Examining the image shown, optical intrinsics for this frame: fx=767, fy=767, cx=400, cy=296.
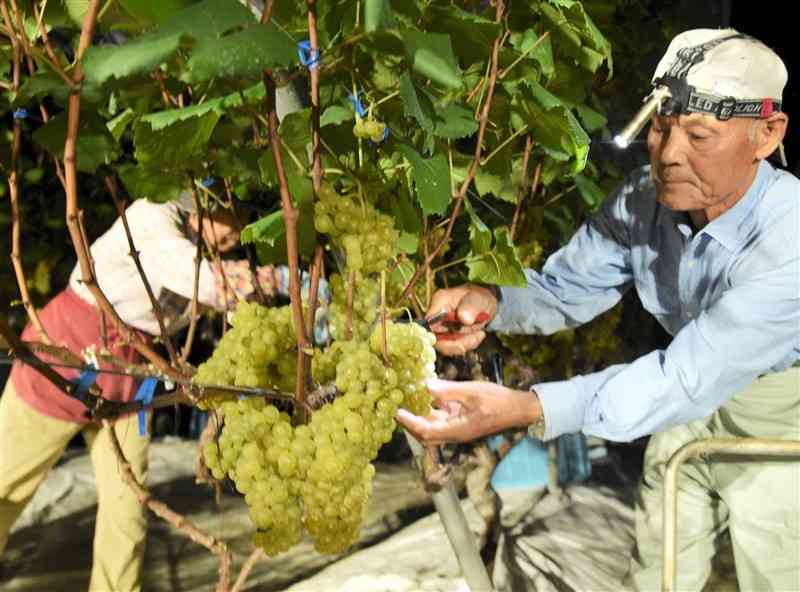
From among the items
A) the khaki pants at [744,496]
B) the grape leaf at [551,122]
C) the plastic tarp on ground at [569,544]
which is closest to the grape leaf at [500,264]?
the grape leaf at [551,122]

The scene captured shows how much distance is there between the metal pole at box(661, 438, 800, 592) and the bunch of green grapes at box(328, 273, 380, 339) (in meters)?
0.52

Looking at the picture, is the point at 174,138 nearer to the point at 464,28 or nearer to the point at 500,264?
the point at 464,28

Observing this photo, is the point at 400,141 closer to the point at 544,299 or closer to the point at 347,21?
the point at 347,21

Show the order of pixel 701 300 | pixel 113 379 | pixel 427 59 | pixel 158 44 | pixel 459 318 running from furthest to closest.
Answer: pixel 113 379 < pixel 701 300 < pixel 459 318 < pixel 427 59 < pixel 158 44

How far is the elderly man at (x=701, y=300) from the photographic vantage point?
42.9 inches

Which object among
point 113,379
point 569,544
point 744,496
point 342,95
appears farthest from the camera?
point 569,544

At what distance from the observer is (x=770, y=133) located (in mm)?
1144

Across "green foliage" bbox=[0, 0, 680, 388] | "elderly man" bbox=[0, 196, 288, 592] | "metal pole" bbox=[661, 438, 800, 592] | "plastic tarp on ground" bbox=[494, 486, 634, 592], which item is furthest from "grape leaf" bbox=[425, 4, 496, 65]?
"plastic tarp on ground" bbox=[494, 486, 634, 592]

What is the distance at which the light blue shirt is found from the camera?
3.61 ft

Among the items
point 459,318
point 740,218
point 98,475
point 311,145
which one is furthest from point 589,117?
point 98,475

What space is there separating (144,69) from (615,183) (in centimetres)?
150

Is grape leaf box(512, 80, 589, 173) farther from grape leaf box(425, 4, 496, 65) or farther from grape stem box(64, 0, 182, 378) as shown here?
grape stem box(64, 0, 182, 378)

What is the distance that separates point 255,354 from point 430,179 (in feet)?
0.80

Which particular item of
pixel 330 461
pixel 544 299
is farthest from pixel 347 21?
pixel 544 299
